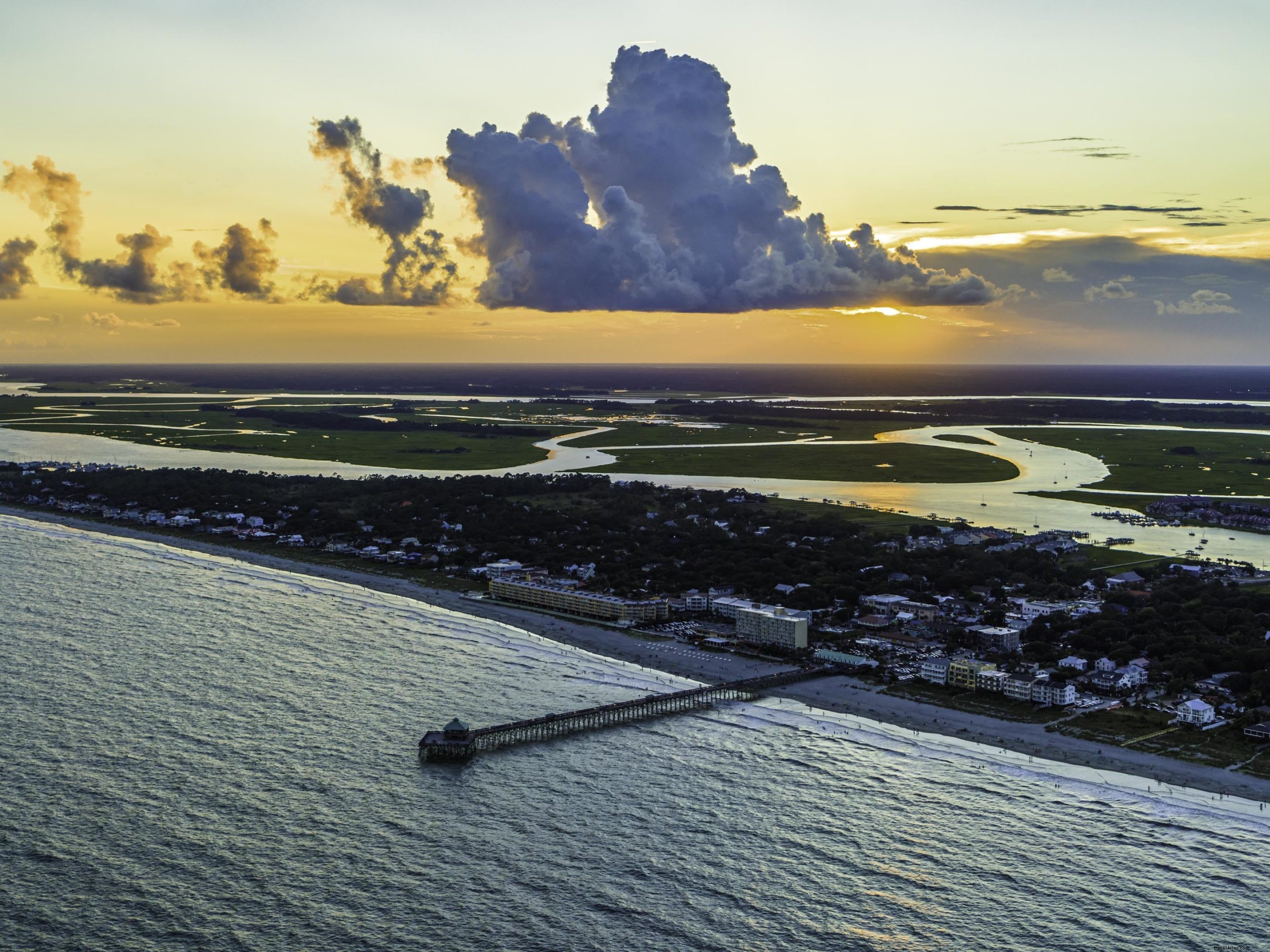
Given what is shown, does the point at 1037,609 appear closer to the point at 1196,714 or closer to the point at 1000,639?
the point at 1000,639

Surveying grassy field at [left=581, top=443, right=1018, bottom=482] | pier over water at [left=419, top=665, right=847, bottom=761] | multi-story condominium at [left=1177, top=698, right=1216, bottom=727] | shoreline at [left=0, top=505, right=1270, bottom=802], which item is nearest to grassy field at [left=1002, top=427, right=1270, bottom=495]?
grassy field at [left=581, top=443, right=1018, bottom=482]

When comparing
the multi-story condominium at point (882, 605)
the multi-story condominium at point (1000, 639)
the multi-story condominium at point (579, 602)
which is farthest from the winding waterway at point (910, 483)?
the multi-story condominium at point (579, 602)

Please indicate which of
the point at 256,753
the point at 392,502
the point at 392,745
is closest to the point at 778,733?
the point at 392,745

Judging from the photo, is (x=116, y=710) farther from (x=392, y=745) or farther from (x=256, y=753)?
(x=392, y=745)

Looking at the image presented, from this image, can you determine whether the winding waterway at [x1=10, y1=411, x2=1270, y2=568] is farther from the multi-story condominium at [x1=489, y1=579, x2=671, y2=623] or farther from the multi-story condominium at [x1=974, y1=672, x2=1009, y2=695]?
the multi-story condominium at [x1=489, y1=579, x2=671, y2=623]

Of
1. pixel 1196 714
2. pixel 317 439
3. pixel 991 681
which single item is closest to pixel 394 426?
pixel 317 439

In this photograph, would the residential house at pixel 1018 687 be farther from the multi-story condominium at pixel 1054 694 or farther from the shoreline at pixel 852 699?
the shoreline at pixel 852 699
